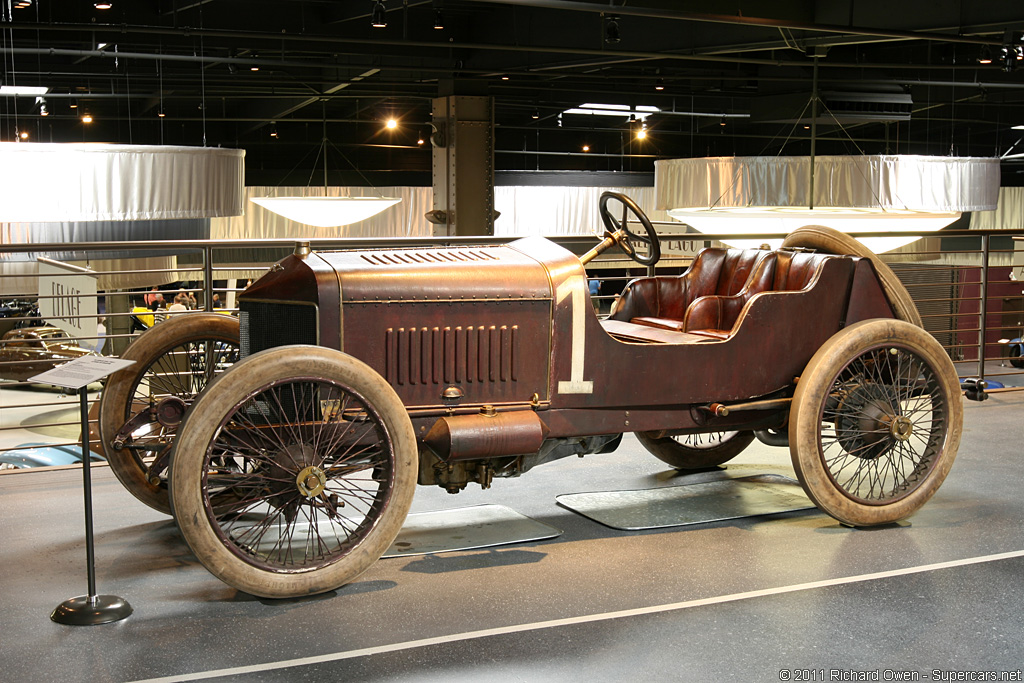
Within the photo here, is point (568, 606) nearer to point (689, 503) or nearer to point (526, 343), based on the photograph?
point (526, 343)

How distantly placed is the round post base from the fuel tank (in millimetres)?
1025

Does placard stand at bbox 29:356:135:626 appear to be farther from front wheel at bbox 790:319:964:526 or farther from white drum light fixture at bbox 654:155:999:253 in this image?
white drum light fixture at bbox 654:155:999:253

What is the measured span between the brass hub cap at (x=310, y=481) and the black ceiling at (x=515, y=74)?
5.77 m

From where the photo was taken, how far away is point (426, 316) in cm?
375

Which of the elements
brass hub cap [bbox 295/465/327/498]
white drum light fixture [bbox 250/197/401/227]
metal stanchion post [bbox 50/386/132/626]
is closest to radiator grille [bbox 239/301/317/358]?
brass hub cap [bbox 295/465/327/498]

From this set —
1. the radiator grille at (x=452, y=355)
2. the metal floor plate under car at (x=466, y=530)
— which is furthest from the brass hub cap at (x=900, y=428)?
the radiator grille at (x=452, y=355)

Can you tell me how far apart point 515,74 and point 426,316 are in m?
11.2

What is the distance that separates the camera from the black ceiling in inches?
431

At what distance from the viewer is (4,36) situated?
12719 mm

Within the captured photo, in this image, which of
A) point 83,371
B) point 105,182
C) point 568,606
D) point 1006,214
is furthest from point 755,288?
point 1006,214

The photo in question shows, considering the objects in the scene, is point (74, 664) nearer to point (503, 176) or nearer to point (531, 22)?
point (531, 22)

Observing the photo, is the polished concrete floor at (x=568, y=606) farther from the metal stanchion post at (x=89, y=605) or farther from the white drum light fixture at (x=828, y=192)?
the white drum light fixture at (x=828, y=192)

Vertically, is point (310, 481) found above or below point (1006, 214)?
below

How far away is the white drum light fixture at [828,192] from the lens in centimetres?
683
